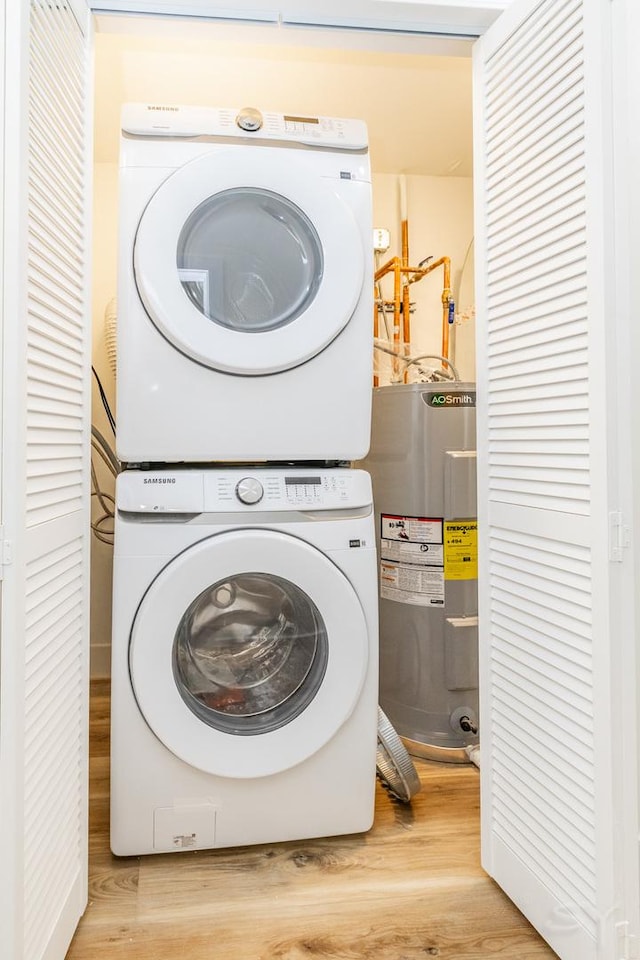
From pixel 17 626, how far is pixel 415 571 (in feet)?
4.21

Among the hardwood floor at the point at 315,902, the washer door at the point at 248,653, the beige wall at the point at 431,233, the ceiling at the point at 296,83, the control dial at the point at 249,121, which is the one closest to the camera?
the hardwood floor at the point at 315,902

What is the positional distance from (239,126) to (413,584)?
1312 mm

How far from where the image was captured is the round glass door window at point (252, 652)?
56.3 inches

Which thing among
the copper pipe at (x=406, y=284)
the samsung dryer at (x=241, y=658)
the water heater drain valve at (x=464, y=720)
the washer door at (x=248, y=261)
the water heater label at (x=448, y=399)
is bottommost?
the water heater drain valve at (x=464, y=720)

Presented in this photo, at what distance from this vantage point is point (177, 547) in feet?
4.49

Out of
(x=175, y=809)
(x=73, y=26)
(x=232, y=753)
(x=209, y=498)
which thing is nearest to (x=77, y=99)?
(x=73, y=26)

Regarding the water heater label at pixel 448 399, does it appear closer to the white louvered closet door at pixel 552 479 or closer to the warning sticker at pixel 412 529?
the warning sticker at pixel 412 529

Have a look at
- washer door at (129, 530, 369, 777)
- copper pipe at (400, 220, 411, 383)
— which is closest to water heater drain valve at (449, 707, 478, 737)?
washer door at (129, 530, 369, 777)

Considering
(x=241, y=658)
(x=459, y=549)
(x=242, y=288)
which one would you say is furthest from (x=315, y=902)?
(x=242, y=288)

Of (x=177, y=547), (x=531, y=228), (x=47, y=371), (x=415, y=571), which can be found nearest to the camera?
(x=47, y=371)

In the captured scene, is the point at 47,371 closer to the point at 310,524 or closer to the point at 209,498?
the point at 209,498

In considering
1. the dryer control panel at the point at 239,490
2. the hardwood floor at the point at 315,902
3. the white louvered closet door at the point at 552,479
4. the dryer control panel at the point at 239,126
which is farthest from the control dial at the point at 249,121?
the hardwood floor at the point at 315,902

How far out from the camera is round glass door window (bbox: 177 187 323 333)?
1.42m

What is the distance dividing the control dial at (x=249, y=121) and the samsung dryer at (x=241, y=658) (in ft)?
2.58
